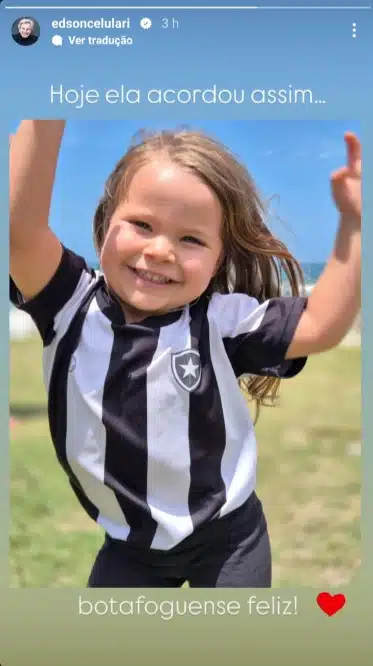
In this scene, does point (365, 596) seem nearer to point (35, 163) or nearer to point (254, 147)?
point (254, 147)

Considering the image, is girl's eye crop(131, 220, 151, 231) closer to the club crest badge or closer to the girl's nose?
the girl's nose

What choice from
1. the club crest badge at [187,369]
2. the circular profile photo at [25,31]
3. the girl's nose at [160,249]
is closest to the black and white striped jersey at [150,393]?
the club crest badge at [187,369]

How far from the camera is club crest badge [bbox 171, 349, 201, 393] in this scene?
1656mm

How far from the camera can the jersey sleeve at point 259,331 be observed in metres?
1.66

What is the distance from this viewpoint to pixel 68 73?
1.61m

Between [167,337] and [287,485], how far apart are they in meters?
0.40

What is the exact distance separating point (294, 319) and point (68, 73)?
0.59 metres

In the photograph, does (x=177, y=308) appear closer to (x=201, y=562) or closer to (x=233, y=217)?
(x=233, y=217)

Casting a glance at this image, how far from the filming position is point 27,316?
1644 mm

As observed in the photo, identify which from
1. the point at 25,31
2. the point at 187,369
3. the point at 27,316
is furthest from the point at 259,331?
the point at 25,31

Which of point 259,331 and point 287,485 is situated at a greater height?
point 259,331

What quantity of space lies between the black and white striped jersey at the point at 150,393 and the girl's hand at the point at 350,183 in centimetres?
18

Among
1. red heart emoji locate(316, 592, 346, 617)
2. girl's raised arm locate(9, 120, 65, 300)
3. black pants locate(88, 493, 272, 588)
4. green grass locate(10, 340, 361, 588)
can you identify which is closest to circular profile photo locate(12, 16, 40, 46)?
girl's raised arm locate(9, 120, 65, 300)

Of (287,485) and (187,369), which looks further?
(287,485)
